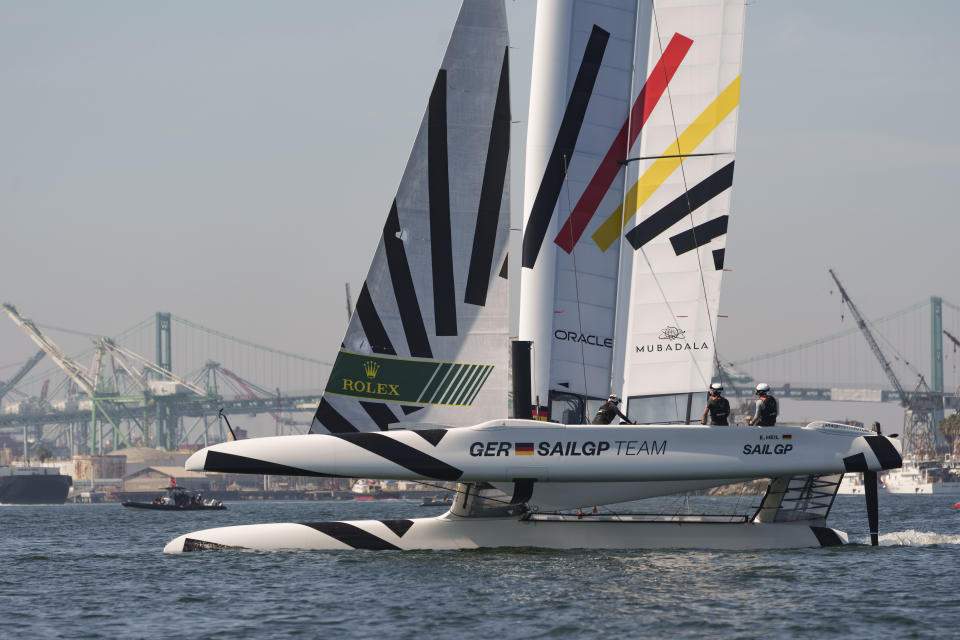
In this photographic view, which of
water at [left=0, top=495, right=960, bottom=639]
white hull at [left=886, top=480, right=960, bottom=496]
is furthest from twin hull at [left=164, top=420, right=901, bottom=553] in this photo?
white hull at [left=886, top=480, right=960, bottom=496]

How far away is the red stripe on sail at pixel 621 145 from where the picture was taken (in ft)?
61.7

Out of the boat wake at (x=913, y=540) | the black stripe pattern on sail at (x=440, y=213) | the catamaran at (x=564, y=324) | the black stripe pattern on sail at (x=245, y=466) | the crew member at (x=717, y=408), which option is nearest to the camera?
the black stripe pattern on sail at (x=245, y=466)

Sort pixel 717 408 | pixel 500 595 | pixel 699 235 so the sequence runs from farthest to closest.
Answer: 1. pixel 699 235
2. pixel 717 408
3. pixel 500 595

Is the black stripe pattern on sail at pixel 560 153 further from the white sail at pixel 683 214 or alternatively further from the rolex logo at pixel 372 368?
the rolex logo at pixel 372 368

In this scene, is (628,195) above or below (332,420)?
above

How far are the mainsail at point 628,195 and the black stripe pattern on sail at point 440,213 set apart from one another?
1.59 m

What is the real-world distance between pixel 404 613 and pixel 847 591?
5354 millimetres

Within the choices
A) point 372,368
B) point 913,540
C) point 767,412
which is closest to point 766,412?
point 767,412

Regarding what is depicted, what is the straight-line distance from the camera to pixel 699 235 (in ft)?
62.8

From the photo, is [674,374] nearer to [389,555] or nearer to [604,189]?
[604,189]

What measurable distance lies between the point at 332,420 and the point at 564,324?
3.74m

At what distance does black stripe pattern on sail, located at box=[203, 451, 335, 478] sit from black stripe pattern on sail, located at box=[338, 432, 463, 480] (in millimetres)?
684

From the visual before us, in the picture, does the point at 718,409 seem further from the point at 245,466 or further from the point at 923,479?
the point at 923,479

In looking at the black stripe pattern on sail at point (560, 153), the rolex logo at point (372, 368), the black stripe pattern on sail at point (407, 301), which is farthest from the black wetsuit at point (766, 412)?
the rolex logo at point (372, 368)
